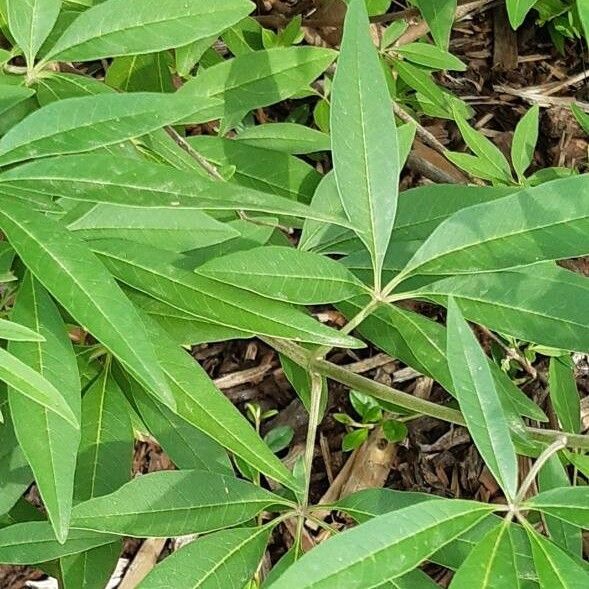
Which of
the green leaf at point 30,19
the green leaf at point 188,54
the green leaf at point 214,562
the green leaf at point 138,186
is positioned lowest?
the green leaf at point 214,562

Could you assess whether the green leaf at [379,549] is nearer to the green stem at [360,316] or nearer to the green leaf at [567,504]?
the green leaf at [567,504]

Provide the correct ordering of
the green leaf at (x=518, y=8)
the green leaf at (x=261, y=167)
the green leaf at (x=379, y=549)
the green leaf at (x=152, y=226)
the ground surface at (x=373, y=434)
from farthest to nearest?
1. the ground surface at (x=373, y=434)
2. the green leaf at (x=261, y=167)
3. the green leaf at (x=518, y=8)
4. the green leaf at (x=152, y=226)
5. the green leaf at (x=379, y=549)

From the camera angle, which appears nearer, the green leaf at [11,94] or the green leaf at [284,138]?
the green leaf at [11,94]

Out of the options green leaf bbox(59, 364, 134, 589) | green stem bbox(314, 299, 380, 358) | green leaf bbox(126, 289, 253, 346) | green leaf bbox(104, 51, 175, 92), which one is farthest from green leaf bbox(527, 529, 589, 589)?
green leaf bbox(104, 51, 175, 92)

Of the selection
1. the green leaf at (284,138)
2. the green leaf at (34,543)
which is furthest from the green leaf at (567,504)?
the green leaf at (284,138)

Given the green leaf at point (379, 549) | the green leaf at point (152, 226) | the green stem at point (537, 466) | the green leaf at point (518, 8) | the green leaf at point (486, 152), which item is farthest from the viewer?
the green leaf at point (486, 152)

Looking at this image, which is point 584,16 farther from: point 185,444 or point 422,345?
point 185,444

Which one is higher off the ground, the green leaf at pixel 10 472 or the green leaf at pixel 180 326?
the green leaf at pixel 180 326
